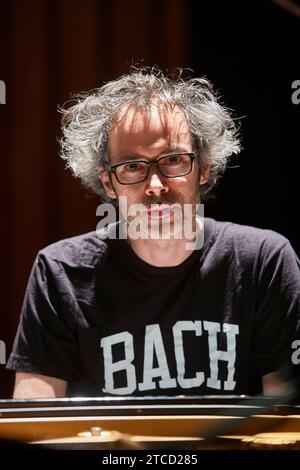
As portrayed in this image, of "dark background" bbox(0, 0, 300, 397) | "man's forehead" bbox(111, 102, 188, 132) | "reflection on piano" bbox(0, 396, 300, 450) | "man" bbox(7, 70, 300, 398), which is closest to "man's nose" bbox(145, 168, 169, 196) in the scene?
"man" bbox(7, 70, 300, 398)

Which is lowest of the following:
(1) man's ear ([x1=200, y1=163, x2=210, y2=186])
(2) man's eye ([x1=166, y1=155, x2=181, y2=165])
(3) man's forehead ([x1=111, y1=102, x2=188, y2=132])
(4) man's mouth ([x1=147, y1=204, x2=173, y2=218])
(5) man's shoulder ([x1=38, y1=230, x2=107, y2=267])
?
(5) man's shoulder ([x1=38, y1=230, x2=107, y2=267])

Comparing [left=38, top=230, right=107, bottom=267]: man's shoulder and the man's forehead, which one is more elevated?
the man's forehead

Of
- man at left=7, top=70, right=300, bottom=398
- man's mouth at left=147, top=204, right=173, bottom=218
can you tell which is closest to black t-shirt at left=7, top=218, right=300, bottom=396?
man at left=7, top=70, right=300, bottom=398

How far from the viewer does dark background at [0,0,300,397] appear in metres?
2.39

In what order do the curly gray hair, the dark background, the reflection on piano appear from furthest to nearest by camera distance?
1. the dark background
2. the curly gray hair
3. the reflection on piano

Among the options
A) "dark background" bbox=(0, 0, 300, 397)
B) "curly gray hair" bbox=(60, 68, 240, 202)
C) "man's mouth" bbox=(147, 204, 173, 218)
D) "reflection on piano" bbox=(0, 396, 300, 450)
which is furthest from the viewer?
"dark background" bbox=(0, 0, 300, 397)

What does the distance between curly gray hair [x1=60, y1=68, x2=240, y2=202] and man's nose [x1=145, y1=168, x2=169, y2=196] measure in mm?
154

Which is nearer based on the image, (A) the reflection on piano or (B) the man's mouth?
(A) the reflection on piano

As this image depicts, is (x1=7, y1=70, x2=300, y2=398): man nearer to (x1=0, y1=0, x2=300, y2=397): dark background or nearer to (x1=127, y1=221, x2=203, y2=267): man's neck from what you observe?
(x1=127, y1=221, x2=203, y2=267): man's neck

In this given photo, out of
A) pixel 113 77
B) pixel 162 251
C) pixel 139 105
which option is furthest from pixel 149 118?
pixel 113 77

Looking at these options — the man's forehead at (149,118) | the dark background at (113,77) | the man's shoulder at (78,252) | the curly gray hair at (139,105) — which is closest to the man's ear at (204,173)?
the curly gray hair at (139,105)

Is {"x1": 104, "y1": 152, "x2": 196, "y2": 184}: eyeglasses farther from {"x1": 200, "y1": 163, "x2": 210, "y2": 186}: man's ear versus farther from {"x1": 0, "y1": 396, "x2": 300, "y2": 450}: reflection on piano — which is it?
{"x1": 0, "y1": 396, "x2": 300, "y2": 450}: reflection on piano

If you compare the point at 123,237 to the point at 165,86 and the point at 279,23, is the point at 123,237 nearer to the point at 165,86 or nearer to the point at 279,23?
the point at 165,86

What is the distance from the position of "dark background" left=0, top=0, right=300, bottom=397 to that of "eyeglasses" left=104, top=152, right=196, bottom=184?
86 cm
